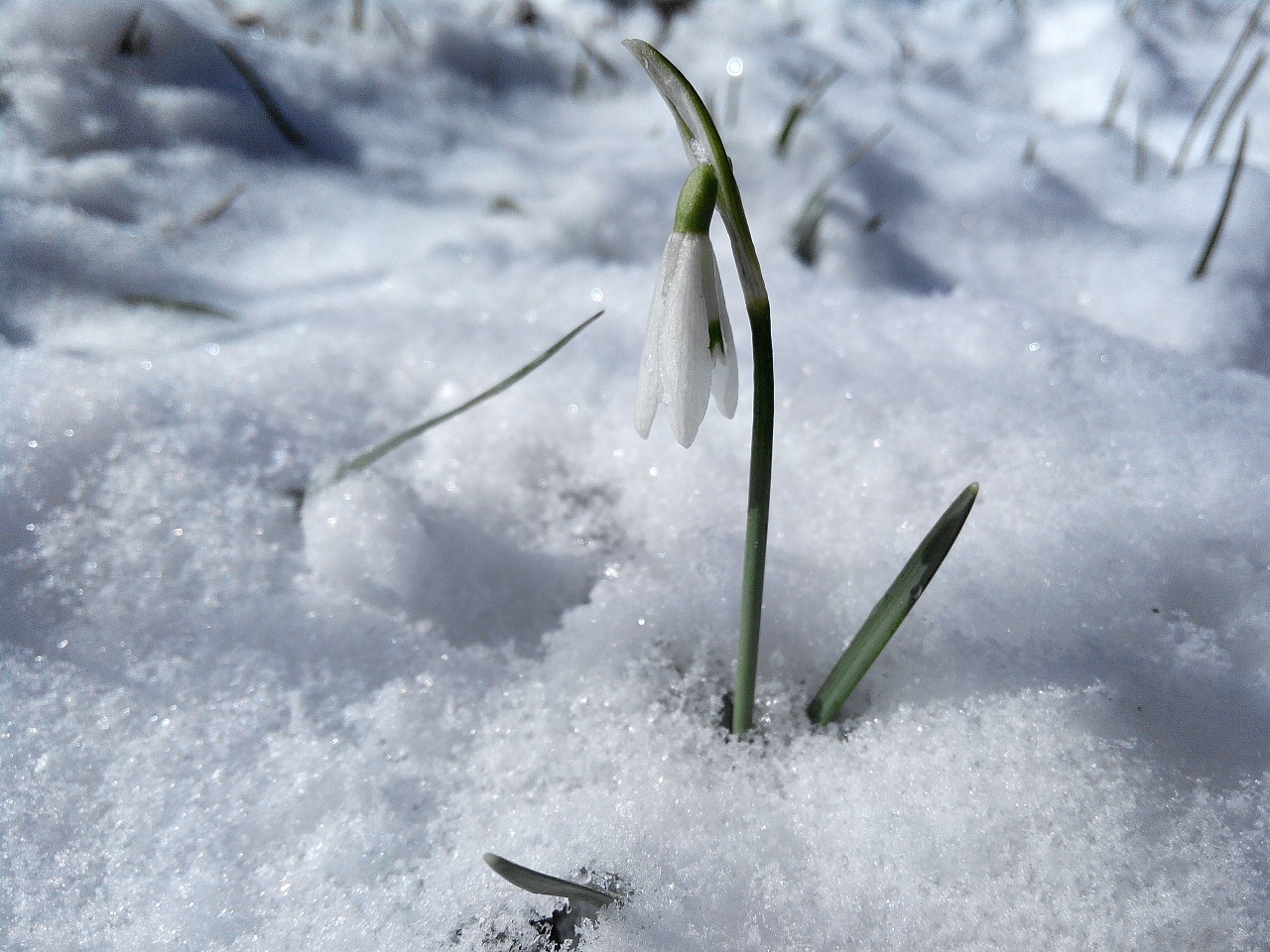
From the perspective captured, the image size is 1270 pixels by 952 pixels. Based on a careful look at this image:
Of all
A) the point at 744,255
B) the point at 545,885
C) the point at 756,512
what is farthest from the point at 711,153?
the point at 545,885

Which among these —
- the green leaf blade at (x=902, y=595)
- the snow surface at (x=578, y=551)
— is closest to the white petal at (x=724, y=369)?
the green leaf blade at (x=902, y=595)

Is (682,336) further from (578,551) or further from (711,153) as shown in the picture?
(578,551)

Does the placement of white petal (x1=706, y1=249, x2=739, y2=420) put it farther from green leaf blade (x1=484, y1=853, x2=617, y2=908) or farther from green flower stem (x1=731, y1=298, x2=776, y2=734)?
green leaf blade (x1=484, y1=853, x2=617, y2=908)

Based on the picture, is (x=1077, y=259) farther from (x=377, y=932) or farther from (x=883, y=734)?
(x=377, y=932)

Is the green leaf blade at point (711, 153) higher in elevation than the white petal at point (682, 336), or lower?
higher

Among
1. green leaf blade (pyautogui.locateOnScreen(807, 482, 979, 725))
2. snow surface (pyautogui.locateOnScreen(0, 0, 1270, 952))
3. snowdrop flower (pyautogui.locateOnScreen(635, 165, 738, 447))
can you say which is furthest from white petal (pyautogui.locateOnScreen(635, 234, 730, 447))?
snow surface (pyautogui.locateOnScreen(0, 0, 1270, 952))

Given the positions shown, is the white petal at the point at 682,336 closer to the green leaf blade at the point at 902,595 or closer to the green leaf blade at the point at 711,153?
the green leaf blade at the point at 711,153
